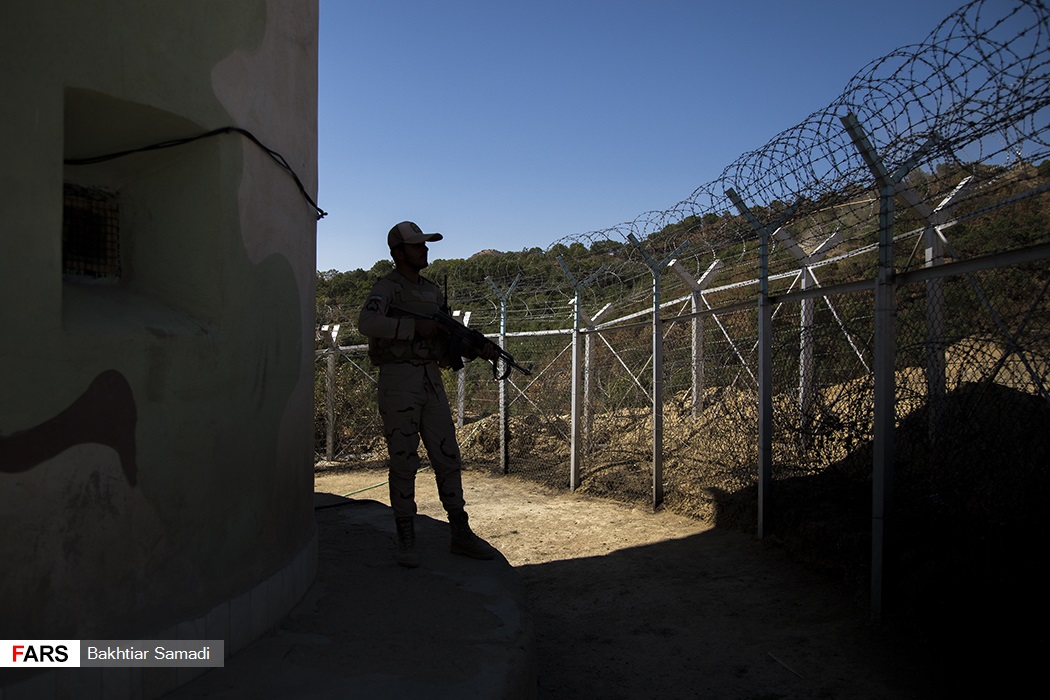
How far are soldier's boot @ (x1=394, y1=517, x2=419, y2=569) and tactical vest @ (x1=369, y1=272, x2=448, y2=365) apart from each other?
2.77 feet

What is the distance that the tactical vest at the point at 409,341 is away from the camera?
3756mm

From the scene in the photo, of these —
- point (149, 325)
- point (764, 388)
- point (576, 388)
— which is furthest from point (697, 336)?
point (149, 325)

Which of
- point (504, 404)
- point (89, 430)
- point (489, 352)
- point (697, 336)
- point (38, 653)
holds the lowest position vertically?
point (38, 653)

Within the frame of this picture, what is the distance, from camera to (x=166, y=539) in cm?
232

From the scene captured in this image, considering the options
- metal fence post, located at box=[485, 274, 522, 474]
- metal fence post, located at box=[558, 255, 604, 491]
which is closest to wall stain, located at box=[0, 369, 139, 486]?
metal fence post, located at box=[558, 255, 604, 491]

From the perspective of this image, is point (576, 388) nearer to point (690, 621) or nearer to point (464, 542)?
point (690, 621)

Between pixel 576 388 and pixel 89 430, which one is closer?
pixel 89 430

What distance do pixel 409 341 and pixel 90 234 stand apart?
5.21ft

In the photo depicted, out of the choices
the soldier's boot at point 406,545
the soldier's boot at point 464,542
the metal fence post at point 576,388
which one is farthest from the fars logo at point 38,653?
the metal fence post at point 576,388

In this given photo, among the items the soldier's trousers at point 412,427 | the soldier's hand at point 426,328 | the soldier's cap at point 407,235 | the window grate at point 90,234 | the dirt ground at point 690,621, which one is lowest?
the dirt ground at point 690,621

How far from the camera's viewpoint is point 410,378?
12.4ft

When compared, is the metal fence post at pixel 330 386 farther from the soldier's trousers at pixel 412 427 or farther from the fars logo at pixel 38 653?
the fars logo at pixel 38 653

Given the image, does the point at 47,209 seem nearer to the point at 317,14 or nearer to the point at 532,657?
the point at 317,14

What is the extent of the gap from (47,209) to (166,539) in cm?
107
